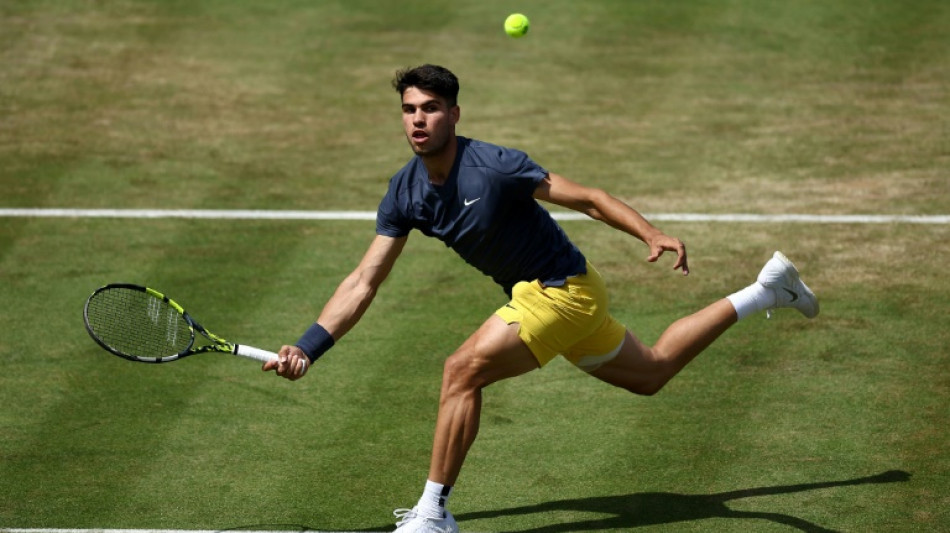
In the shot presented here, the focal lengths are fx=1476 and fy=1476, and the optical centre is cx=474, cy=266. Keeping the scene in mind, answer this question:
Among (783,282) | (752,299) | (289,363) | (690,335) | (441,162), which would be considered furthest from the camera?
(783,282)

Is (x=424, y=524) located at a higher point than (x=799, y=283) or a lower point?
lower

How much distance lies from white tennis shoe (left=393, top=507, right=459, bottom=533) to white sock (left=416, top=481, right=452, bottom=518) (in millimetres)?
30

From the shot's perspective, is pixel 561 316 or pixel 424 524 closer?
pixel 424 524

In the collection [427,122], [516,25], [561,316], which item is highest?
[516,25]

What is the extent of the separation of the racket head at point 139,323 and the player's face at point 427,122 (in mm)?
1646

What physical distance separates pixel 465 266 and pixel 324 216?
1.69 metres

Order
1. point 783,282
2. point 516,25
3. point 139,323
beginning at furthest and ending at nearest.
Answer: point 516,25, point 783,282, point 139,323

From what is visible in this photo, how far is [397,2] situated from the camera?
731 inches

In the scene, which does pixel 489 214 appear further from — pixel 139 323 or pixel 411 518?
pixel 139 323

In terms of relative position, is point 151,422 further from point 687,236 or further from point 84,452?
point 687,236

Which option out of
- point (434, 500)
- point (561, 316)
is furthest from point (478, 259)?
point (434, 500)

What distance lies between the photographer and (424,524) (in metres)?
7.65

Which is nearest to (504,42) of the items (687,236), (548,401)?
(687,236)

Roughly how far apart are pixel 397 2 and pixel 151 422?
33.6ft
